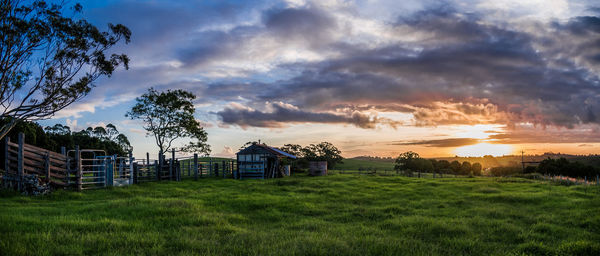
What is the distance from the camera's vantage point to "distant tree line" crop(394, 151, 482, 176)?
74.8m

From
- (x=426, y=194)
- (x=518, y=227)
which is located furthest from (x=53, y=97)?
(x=518, y=227)

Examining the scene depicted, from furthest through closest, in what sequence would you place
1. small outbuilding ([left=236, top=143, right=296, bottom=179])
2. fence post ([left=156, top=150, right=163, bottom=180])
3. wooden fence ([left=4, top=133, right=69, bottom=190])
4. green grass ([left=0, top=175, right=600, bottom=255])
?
small outbuilding ([left=236, top=143, right=296, bottom=179]) < fence post ([left=156, top=150, right=163, bottom=180]) < wooden fence ([left=4, top=133, right=69, bottom=190]) < green grass ([left=0, top=175, right=600, bottom=255])

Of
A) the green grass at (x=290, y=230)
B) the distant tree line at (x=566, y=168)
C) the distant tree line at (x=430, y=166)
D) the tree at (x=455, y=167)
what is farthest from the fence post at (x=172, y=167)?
the distant tree line at (x=566, y=168)

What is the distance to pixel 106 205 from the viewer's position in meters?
14.7

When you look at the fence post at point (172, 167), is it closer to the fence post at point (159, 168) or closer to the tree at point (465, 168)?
the fence post at point (159, 168)

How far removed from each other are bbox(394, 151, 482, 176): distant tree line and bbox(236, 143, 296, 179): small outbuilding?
3809cm

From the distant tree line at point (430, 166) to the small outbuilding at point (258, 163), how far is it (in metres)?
38.1

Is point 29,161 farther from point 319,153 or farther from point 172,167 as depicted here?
point 319,153

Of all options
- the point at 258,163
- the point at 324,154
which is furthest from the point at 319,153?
the point at 258,163

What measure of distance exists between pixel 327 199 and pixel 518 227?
33.0 feet

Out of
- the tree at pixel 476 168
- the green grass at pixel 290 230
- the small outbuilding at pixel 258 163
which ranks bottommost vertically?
the tree at pixel 476 168

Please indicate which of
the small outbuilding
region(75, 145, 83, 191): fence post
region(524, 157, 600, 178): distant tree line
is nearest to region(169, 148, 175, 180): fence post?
the small outbuilding

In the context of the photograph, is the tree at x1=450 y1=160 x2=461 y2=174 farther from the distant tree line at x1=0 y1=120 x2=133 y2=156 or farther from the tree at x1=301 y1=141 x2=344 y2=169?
the distant tree line at x1=0 y1=120 x2=133 y2=156

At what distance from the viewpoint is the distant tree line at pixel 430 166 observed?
74.8m
